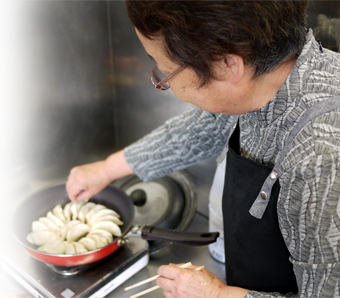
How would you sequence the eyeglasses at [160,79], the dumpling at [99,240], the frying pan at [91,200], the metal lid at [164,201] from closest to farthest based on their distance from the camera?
the eyeglasses at [160,79] → the frying pan at [91,200] → the dumpling at [99,240] → the metal lid at [164,201]

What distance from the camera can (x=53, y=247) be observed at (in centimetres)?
107

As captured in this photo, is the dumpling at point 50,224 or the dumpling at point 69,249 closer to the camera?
the dumpling at point 69,249

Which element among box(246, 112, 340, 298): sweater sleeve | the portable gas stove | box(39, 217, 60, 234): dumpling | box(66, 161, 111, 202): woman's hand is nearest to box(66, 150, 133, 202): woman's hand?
box(66, 161, 111, 202): woman's hand

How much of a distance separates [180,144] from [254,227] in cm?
39

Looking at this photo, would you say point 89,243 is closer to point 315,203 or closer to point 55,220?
point 55,220

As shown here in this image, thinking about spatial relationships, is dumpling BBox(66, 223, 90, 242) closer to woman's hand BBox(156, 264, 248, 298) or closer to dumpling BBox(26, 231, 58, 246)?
dumpling BBox(26, 231, 58, 246)

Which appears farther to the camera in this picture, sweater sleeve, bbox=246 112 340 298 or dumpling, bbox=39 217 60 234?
dumpling, bbox=39 217 60 234

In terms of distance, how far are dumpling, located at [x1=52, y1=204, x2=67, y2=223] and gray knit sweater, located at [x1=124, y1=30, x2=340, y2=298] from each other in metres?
0.72

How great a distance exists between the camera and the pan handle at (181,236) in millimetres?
1031

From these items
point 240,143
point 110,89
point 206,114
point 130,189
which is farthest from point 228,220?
point 110,89

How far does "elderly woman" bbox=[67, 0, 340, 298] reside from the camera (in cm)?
57

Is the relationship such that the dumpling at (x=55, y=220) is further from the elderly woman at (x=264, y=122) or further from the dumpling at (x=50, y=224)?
the elderly woman at (x=264, y=122)

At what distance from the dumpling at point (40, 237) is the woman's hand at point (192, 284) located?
0.42m

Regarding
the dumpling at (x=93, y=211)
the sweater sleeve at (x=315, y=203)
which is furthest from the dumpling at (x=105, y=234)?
the sweater sleeve at (x=315, y=203)
